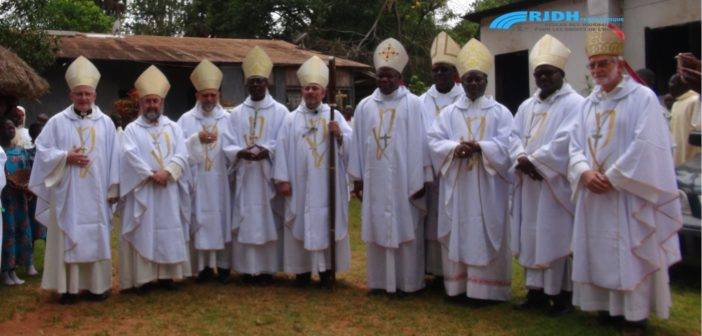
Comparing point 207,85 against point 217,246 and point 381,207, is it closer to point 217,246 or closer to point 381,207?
point 217,246

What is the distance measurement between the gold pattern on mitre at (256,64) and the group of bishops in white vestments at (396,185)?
0.07 feet

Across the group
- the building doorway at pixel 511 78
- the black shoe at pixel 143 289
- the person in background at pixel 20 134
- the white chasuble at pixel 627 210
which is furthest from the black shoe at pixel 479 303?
the building doorway at pixel 511 78

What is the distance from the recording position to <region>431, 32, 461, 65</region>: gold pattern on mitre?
25.0ft

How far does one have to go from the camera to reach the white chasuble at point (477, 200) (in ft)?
22.9

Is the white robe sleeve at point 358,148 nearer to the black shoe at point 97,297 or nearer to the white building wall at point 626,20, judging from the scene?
the black shoe at point 97,297

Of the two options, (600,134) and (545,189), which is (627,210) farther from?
(545,189)

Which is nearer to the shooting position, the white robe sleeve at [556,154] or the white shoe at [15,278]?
the white robe sleeve at [556,154]

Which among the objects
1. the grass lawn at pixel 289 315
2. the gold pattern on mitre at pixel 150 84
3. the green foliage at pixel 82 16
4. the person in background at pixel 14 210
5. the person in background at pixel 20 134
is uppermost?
the green foliage at pixel 82 16

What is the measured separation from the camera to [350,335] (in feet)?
20.8

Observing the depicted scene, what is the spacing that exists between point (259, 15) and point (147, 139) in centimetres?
2678

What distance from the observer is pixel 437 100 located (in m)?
7.87

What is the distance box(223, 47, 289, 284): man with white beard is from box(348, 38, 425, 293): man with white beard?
1.07 meters

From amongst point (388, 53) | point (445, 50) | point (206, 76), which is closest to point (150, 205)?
point (206, 76)

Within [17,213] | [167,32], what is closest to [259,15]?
[167,32]
